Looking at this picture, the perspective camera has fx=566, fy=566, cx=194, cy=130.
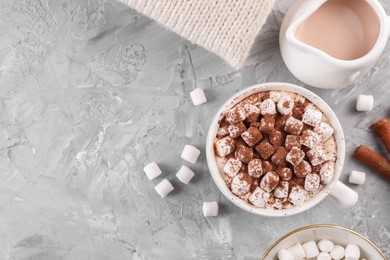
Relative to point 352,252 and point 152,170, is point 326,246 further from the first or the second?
point 152,170

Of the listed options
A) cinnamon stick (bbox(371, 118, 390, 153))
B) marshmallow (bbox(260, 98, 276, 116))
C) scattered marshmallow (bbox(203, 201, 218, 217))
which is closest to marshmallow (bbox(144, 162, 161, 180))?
scattered marshmallow (bbox(203, 201, 218, 217))

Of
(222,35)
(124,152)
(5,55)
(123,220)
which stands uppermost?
(222,35)

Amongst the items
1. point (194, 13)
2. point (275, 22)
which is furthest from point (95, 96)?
point (275, 22)

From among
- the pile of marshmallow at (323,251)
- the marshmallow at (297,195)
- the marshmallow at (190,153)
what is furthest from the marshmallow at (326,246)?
the marshmallow at (190,153)

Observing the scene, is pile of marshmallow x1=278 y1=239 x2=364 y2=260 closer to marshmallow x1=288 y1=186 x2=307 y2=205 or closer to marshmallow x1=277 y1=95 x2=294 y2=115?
marshmallow x1=288 y1=186 x2=307 y2=205

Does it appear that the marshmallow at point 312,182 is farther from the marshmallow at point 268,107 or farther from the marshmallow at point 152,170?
the marshmallow at point 152,170

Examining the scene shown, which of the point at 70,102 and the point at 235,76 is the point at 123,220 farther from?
the point at 235,76

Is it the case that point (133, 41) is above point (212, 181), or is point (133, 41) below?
above
